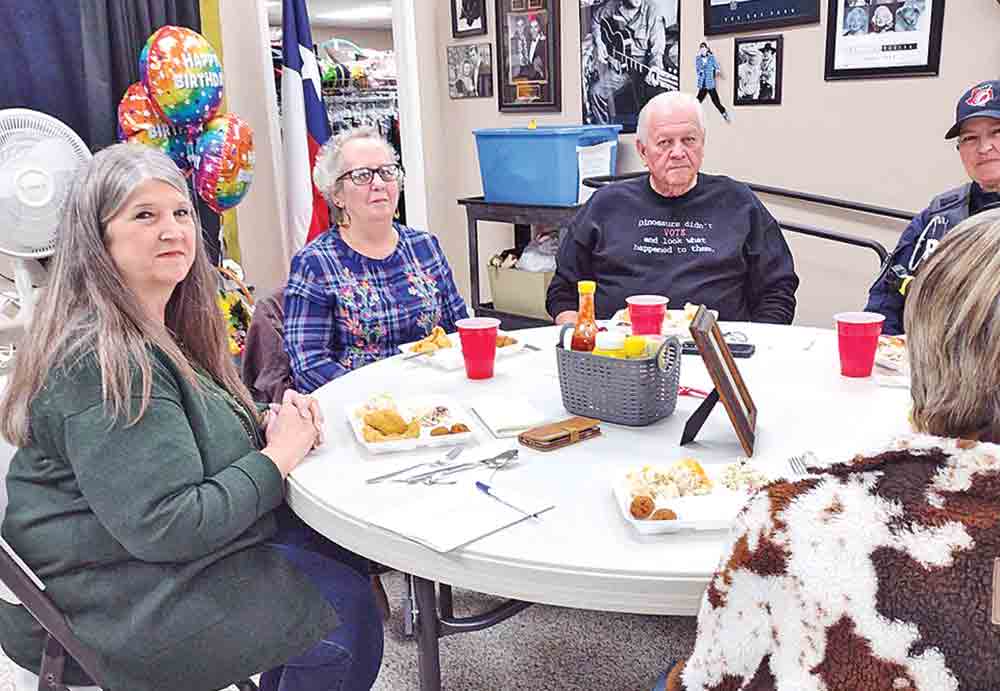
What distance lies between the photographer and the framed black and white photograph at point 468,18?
4.45 m

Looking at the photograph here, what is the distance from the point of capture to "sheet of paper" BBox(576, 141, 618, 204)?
147 inches

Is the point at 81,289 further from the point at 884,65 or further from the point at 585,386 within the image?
the point at 884,65

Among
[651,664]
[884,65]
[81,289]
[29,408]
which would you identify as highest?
[884,65]

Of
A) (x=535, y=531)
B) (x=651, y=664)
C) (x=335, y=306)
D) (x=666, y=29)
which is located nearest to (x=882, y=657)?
(x=535, y=531)

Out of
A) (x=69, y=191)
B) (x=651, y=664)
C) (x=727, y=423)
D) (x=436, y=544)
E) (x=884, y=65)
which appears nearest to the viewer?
(x=436, y=544)

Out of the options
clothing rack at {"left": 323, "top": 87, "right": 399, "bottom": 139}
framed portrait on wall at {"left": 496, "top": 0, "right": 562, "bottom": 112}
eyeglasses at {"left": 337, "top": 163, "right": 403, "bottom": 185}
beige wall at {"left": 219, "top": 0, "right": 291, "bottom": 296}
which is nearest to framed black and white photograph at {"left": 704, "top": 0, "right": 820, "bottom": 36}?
framed portrait on wall at {"left": 496, "top": 0, "right": 562, "bottom": 112}

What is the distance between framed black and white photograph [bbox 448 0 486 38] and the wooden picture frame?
347 cm

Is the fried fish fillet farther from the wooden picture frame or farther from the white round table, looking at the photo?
the wooden picture frame

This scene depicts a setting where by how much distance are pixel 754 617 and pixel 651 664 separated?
4.41 feet

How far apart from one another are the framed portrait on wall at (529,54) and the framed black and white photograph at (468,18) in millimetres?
129

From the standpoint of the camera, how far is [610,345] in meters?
1.54

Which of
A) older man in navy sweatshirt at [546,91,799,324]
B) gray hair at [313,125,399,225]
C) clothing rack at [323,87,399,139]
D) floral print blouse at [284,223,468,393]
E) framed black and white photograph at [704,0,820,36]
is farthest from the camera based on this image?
clothing rack at [323,87,399,139]

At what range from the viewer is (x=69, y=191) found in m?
1.39

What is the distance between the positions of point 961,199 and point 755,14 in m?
1.30
